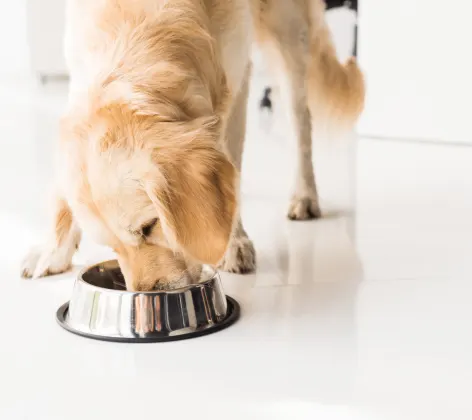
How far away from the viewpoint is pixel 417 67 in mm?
3883

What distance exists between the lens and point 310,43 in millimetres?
2535

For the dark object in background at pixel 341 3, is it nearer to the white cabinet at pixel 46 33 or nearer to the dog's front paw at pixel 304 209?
the dog's front paw at pixel 304 209

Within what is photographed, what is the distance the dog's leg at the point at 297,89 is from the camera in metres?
2.41

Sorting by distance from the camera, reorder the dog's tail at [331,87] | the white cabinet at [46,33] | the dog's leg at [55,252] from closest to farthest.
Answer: the dog's leg at [55,252] < the dog's tail at [331,87] < the white cabinet at [46,33]

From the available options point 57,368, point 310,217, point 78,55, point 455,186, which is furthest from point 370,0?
point 57,368

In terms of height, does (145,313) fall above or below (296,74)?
below

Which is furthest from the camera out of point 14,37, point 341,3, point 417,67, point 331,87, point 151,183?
A: point 14,37

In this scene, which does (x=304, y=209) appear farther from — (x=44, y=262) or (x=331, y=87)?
(x=44, y=262)

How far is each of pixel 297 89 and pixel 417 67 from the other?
1.59 meters

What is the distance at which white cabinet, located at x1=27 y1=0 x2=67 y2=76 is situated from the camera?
21.3 feet

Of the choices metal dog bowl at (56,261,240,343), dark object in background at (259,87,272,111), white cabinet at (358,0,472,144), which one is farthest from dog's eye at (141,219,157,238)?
dark object in background at (259,87,272,111)

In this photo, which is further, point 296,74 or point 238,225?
point 296,74

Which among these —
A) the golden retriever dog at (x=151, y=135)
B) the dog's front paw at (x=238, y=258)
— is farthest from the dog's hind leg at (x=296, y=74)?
the golden retriever dog at (x=151, y=135)

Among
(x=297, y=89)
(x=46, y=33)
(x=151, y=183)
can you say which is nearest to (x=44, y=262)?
(x=151, y=183)
